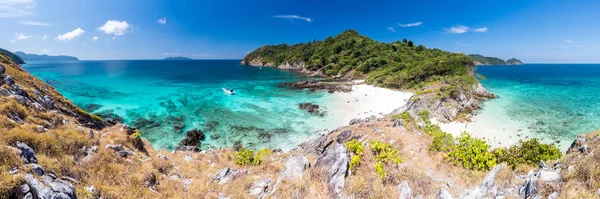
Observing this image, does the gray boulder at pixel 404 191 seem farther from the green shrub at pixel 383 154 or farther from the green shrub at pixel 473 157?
the green shrub at pixel 473 157

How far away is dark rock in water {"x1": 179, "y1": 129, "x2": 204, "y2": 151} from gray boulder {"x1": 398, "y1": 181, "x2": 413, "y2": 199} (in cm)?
1786

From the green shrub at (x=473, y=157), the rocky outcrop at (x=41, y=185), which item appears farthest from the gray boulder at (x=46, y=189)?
the green shrub at (x=473, y=157)

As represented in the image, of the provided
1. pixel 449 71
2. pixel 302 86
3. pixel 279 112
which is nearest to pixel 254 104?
pixel 279 112

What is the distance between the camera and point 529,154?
29.7 ft

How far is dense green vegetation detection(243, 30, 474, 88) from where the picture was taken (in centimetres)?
4847

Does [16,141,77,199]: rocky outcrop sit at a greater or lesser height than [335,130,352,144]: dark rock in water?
greater

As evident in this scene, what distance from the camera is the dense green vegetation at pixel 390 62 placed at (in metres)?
48.5

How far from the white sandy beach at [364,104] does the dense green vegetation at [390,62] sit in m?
11.8

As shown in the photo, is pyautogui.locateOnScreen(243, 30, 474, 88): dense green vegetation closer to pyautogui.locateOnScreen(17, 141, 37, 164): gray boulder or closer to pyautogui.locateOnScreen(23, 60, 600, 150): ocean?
pyautogui.locateOnScreen(23, 60, 600, 150): ocean

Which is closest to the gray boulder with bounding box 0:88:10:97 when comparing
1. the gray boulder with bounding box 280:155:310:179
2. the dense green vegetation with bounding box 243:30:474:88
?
the gray boulder with bounding box 280:155:310:179

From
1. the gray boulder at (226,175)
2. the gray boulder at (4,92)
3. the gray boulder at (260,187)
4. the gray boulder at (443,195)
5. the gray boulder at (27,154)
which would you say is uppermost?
the gray boulder at (4,92)

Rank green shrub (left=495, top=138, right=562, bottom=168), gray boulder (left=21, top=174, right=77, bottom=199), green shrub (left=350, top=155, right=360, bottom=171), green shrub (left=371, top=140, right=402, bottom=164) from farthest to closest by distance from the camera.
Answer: green shrub (left=495, top=138, right=562, bottom=168), green shrub (left=371, top=140, right=402, bottom=164), green shrub (left=350, top=155, right=360, bottom=171), gray boulder (left=21, top=174, right=77, bottom=199)

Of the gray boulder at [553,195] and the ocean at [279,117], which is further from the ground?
the gray boulder at [553,195]

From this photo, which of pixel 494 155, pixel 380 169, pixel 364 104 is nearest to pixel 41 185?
pixel 380 169
